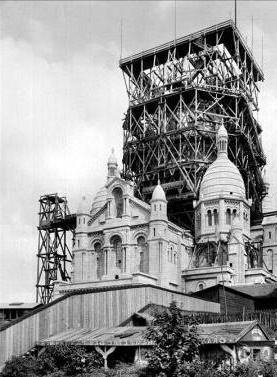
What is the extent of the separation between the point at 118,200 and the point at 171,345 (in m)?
49.7

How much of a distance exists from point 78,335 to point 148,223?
1294 inches

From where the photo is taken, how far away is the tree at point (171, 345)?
3641 cm

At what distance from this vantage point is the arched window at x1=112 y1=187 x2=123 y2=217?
85312 millimetres

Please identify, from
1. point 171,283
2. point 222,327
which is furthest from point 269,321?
point 171,283

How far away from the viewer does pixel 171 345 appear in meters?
36.7

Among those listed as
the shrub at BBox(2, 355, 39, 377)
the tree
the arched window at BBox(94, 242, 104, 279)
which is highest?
the arched window at BBox(94, 242, 104, 279)

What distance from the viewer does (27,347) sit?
2021 inches

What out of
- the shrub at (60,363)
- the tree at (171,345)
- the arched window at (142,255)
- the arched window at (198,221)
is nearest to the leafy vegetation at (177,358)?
the tree at (171,345)

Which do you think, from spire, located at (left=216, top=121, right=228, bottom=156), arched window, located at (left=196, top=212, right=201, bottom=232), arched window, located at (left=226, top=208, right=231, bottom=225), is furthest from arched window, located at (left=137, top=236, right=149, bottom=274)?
spire, located at (left=216, top=121, right=228, bottom=156)

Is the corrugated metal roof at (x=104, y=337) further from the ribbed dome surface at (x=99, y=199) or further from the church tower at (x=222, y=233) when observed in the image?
the ribbed dome surface at (x=99, y=199)

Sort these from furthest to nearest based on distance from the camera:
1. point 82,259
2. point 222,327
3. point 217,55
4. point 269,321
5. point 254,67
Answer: point 254,67 → point 217,55 → point 82,259 → point 269,321 → point 222,327

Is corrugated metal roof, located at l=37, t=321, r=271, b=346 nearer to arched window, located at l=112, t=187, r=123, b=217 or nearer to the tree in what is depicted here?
the tree

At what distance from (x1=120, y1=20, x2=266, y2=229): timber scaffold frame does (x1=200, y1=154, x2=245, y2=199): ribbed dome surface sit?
11.5ft

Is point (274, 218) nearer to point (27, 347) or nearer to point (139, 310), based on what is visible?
point (139, 310)
